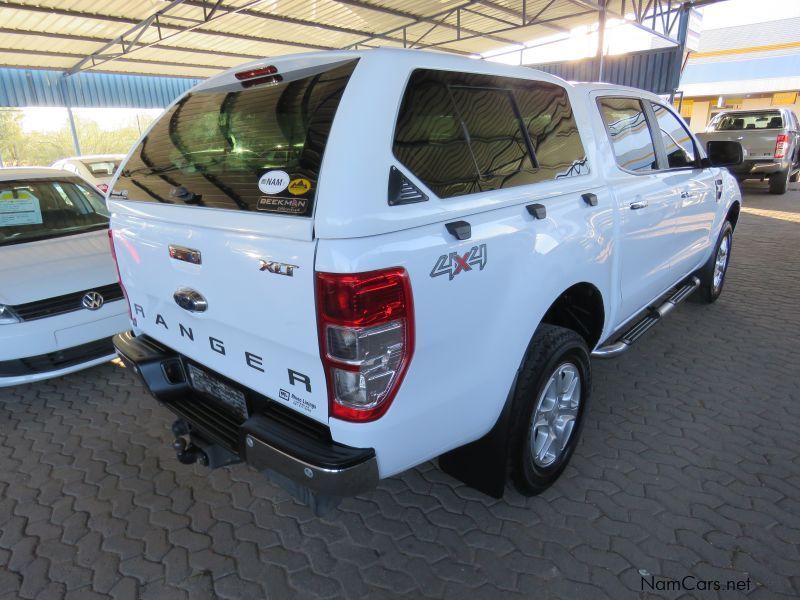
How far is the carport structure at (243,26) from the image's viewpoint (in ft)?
35.9

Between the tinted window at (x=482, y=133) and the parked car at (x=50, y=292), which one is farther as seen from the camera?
the parked car at (x=50, y=292)

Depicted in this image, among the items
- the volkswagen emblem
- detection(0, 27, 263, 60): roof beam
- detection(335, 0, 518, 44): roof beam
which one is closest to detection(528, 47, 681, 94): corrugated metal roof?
detection(335, 0, 518, 44): roof beam

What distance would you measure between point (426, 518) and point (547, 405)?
2.61ft

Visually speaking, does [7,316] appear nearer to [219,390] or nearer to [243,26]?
[219,390]

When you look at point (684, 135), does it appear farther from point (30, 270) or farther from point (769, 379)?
point (30, 270)

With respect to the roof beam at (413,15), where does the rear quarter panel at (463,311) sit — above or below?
below

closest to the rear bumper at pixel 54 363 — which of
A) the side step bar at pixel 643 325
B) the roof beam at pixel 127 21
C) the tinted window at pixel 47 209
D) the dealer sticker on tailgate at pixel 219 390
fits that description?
the tinted window at pixel 47 209

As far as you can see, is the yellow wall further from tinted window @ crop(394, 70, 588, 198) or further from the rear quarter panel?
the rear quarter panel

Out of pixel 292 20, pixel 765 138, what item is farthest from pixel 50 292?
pixel 765 138

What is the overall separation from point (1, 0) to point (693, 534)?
507 inches

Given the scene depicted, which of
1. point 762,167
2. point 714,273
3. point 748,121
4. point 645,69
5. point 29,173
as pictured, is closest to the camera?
A: point 29,173

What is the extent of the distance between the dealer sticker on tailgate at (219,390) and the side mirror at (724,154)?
378cm

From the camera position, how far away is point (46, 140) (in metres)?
17.5

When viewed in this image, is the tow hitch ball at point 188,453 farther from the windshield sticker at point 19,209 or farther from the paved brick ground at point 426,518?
the windshield sticker at point 19,209
